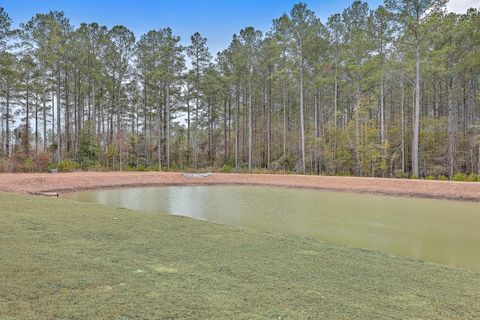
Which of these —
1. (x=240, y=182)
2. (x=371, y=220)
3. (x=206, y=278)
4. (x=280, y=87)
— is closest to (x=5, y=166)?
(x=240, y=182)

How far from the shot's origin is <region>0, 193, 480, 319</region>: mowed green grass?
2904 mm

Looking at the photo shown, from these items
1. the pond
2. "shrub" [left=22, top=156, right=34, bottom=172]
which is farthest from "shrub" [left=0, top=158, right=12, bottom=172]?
the pond

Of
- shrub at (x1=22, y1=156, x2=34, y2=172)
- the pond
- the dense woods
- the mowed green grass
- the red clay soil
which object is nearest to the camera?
the mowed green grass

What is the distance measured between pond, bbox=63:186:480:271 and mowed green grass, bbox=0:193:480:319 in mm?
1328

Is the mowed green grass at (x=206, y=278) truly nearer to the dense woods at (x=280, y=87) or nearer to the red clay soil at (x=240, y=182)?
the red clay soil at (x=240, y=182)

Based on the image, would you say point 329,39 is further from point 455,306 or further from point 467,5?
point 455,306

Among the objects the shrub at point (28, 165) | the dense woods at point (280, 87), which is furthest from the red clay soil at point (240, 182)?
the dense woods at point (280, 87)

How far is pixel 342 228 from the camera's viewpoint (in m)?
8.09

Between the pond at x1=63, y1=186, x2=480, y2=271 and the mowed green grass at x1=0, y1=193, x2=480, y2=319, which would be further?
the pond at x1=63, y1=186, x2=480, y2=271

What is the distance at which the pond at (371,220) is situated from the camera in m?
6.44

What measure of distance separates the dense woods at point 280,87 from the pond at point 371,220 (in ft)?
29.5

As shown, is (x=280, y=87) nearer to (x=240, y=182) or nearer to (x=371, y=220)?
(x=240, y=182)

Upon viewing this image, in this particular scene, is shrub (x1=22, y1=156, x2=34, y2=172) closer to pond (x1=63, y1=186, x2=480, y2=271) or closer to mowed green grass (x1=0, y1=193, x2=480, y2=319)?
pond (x1=63, y1=186, x2=480, y2=271)

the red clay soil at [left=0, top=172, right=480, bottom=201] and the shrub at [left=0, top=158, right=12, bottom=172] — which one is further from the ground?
the shrub at [left=0, top=158, right=12, bottom=172]
